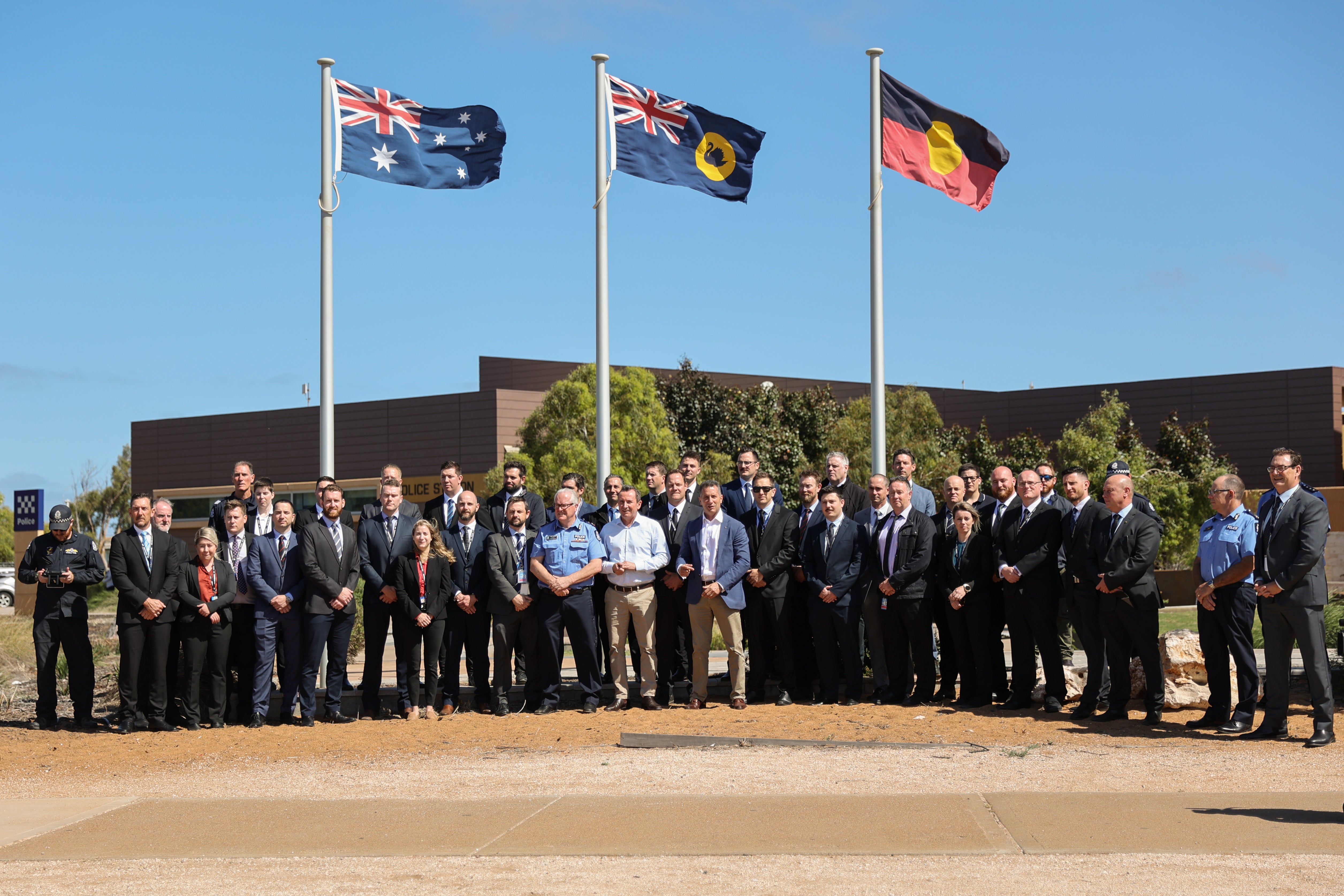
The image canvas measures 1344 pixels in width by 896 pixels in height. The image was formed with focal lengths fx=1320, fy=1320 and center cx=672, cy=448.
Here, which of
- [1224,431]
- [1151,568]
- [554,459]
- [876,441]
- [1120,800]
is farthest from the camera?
[1224,431]

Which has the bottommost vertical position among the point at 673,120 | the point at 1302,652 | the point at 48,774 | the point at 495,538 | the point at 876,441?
the point at 48,774

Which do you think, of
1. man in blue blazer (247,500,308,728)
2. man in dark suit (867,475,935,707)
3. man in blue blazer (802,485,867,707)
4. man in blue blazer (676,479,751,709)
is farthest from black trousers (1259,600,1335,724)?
man in blue blazer (247,500,308,728)

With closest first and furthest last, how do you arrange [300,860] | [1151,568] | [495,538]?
[300,860] < [1151,568] < [495,538]

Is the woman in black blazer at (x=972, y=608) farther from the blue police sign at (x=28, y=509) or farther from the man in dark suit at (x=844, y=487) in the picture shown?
the blue police sign at (x=28, y=509)

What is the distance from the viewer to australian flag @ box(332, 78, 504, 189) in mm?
13984

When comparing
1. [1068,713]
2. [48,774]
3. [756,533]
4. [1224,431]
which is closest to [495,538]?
[756,533]

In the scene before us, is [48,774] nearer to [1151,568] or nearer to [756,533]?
[756,533]

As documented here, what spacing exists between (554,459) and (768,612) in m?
17.1

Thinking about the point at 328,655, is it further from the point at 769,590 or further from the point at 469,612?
the point at 769,590

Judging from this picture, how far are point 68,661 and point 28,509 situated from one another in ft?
76.7

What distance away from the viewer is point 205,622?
1129cm

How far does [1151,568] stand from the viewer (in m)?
10.5

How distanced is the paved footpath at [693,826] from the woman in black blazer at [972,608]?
144 inches

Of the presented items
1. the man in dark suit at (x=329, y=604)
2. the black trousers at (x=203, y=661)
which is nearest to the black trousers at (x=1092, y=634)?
the man in dark suit at (x=329, y=604)
